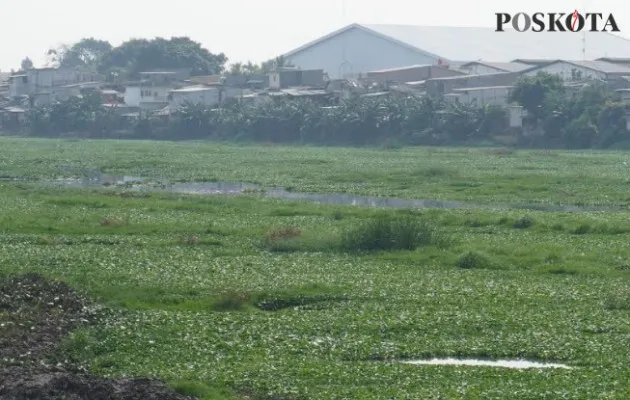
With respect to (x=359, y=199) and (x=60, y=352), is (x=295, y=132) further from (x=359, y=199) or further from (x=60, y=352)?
(x=60, y=352)

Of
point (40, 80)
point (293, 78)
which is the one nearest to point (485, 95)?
point (293, 78)

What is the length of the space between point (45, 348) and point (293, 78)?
73.5 metres

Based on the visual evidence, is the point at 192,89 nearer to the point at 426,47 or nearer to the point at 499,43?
the point at 426,47

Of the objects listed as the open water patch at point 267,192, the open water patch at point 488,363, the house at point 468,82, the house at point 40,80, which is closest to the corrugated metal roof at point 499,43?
the house at point 468,82

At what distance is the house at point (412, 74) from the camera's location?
83.4 m

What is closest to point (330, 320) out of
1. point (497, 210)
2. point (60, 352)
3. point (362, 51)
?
A: point (60, 352)

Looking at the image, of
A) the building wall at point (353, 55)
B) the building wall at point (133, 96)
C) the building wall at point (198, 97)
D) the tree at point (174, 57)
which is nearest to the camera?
the building wall at point (198, 97)

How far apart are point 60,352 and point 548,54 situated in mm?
88813

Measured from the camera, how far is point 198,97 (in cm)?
8494

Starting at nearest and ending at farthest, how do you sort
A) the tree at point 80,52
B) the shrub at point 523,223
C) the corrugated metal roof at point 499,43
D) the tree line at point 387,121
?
the shrub at point 523,223 → the tree line at point 387,121 → the corrugated metal roof at point 499,43 → the tree at point 80,52

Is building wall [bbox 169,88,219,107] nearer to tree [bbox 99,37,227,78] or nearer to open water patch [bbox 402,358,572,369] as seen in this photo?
tree [bbox 99,37,227,78]

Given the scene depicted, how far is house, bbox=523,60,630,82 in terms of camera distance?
236ft

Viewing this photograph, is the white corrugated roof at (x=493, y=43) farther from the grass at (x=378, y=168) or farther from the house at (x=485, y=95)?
the grass at (x=378, y=168)

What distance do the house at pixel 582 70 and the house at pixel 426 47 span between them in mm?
16806
